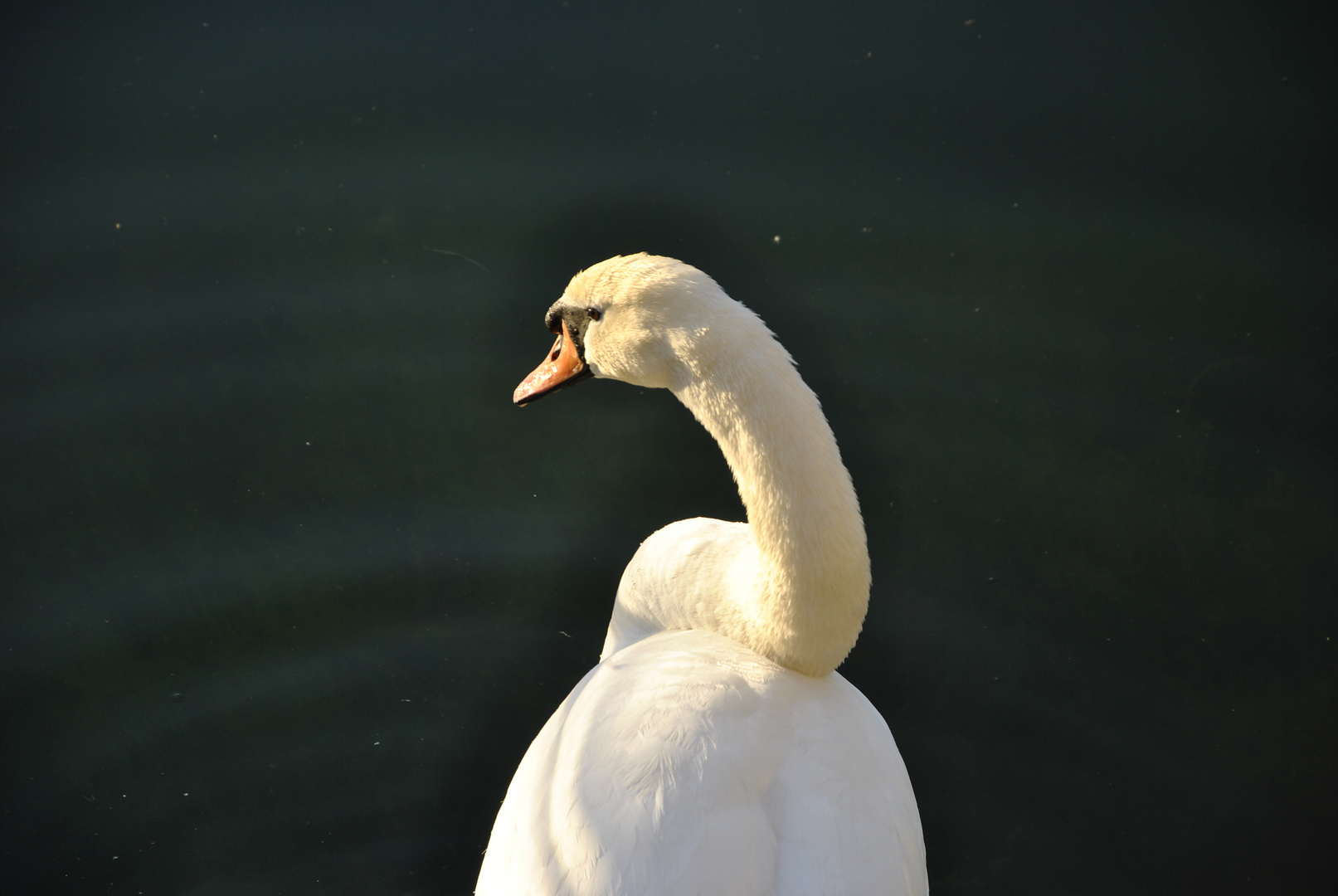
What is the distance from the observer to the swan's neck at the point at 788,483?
1464mm

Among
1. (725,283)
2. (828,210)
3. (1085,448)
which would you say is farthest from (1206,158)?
(725,283)

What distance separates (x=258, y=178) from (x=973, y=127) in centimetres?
205

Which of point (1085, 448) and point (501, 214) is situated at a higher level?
point (501, 214)

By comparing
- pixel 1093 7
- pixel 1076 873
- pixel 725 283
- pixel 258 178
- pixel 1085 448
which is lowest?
pixel 1076 873

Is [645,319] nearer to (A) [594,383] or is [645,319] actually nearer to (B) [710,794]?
(B) [710,794]

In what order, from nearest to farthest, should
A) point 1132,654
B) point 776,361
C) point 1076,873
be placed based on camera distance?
point 776,361 → point 1076,873 → point 1132,654

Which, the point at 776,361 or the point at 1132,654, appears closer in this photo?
the point at 776,361

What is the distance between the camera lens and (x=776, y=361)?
1.47 m

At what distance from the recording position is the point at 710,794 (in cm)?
144

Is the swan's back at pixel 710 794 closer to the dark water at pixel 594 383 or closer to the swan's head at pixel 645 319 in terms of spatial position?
the swan's head at pixel 645 319

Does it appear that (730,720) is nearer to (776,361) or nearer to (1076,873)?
(776,361)

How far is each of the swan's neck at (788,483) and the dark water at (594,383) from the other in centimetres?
100

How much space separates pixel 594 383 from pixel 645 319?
113cm

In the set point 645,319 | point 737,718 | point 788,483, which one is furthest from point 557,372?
point 737,718
